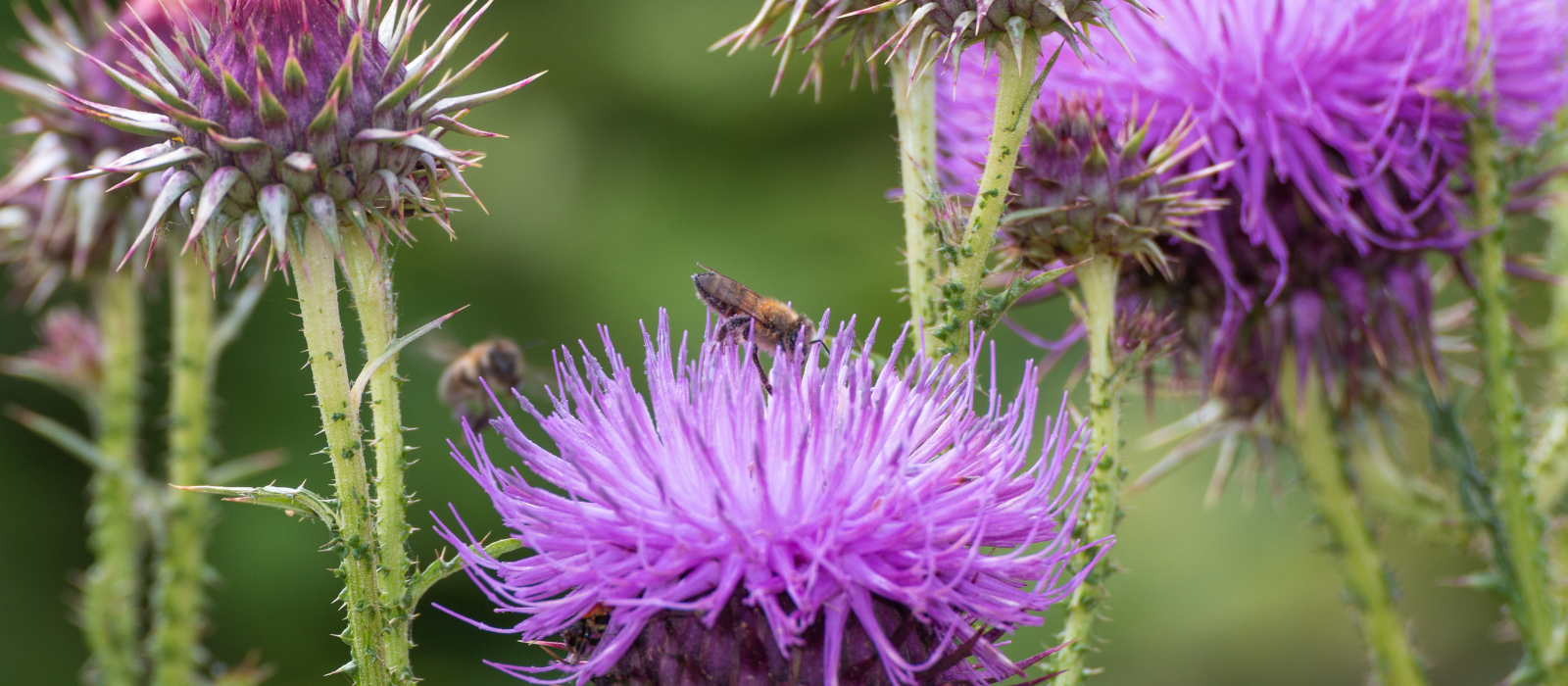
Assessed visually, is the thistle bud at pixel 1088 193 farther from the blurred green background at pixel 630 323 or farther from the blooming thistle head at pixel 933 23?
the blurred green background at pixel 630 323


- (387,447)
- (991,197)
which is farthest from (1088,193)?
(387,447)

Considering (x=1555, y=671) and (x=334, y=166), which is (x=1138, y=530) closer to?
(x=1555, y=671)

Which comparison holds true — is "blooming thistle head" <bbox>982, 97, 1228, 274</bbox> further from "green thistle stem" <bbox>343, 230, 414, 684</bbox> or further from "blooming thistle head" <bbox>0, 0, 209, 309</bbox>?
"blooming thistle head" <bbox>0, 0, 209, 309</bbox>

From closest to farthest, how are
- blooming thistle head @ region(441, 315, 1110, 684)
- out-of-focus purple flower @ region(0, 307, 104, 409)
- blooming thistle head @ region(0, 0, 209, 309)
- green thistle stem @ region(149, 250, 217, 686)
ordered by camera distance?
blooming thistle head @ region(441, 315, 1110, 684), green thistle stem @ region(149, 250, 217, 686), blooming thistle head @ region(0, 0, 209, 309), out-of-focus purple flower @ region(0, 307, 104, 409)

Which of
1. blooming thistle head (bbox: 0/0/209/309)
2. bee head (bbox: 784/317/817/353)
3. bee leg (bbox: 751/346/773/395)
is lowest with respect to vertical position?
bee leg (bbox: 751/346/773/395)

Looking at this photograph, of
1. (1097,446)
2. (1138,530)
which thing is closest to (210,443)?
(1097,446)

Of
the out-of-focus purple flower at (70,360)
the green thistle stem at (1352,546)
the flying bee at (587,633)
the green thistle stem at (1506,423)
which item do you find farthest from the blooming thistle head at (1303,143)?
the out-of-focus purple flower at (70,360)

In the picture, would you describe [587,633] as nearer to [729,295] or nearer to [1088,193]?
[729,295]

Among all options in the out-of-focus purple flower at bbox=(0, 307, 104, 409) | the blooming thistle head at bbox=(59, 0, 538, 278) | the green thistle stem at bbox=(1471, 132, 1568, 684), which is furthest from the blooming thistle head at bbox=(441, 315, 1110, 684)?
the out-of-focus purple flower at bbox=(0, 307, 104, 409)
